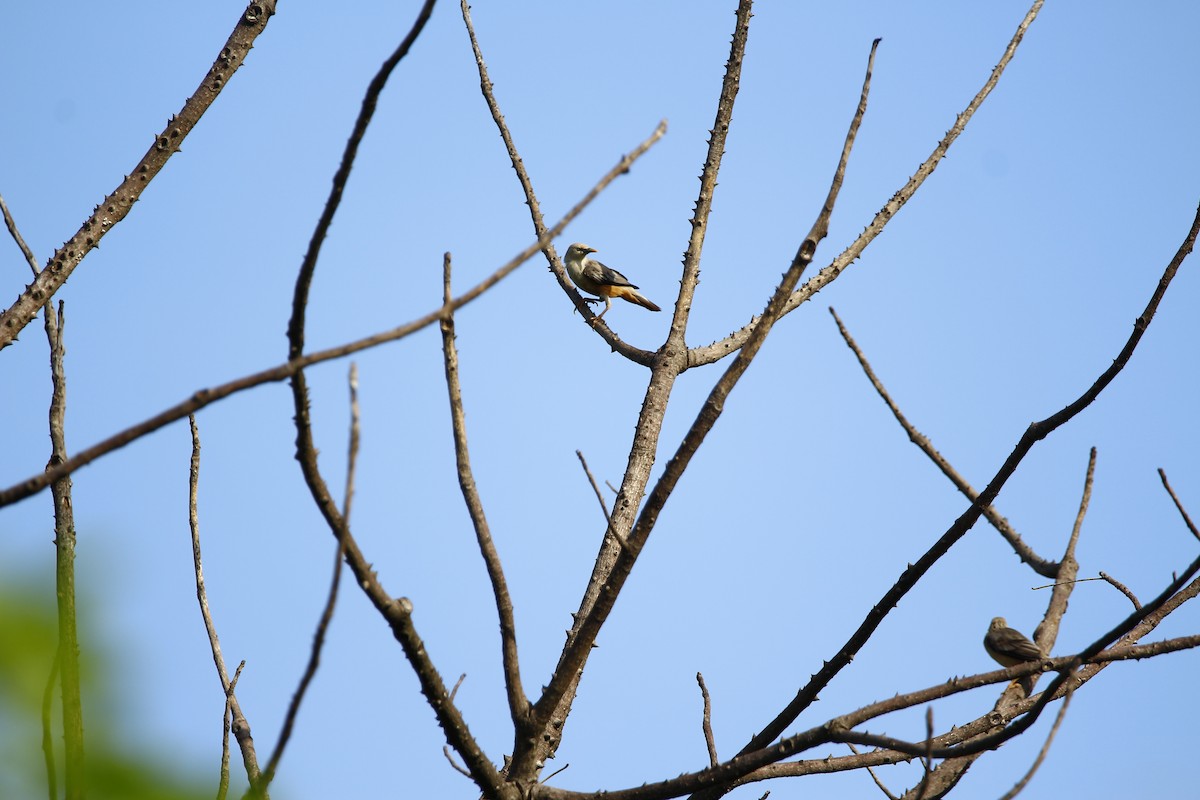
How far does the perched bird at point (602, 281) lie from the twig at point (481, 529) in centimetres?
791

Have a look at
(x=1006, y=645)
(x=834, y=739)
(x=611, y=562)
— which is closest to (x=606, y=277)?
(x=1006, y=645)

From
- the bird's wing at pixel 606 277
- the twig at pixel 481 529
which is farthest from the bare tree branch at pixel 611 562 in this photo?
the bird's wing at pixel 606 277

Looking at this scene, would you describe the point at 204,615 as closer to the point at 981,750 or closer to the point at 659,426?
the point at 659,426

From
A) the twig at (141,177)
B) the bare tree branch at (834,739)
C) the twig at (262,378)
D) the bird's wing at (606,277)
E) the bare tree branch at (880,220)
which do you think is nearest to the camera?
the twig at (262,378)

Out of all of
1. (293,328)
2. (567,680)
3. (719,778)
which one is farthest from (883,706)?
(293,328)

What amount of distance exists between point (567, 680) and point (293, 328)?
1.29m

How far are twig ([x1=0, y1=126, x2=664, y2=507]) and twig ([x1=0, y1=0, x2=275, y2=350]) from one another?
1.58 m

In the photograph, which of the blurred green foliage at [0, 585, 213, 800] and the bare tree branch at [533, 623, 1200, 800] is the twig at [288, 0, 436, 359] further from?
the bare tree branch at [533, 623, 1200, 800]

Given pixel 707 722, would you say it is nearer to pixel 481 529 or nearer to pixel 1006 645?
pixel 481 529

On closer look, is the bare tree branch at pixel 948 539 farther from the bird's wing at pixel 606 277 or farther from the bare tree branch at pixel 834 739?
the bird's wing at pixel 606 277

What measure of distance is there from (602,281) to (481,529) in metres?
8.19

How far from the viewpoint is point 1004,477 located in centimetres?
320

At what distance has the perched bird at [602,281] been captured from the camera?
11.0 metres

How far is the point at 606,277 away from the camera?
10977 mm
